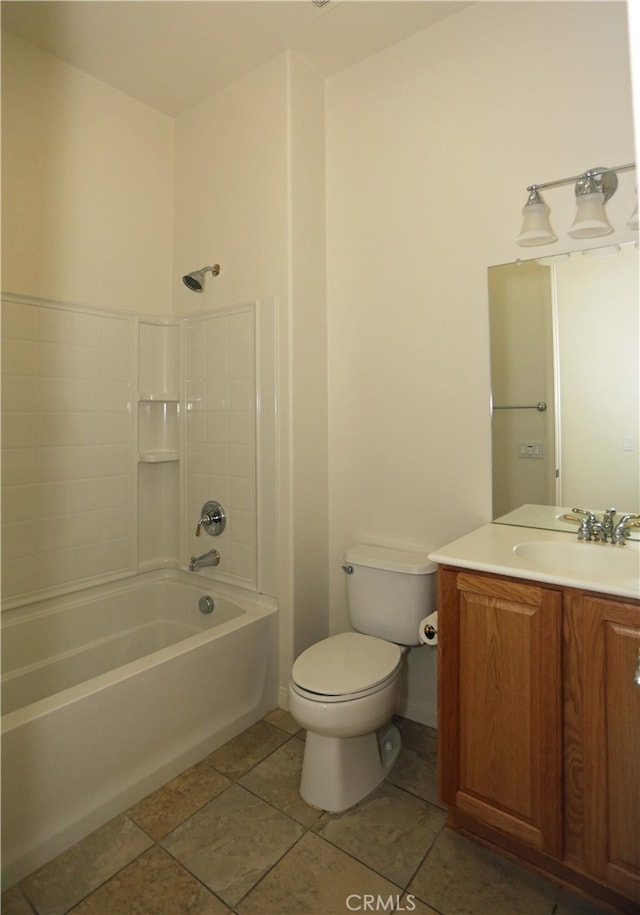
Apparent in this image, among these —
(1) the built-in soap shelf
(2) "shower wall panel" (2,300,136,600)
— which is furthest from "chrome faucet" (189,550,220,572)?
(1) the built-in soap shelf

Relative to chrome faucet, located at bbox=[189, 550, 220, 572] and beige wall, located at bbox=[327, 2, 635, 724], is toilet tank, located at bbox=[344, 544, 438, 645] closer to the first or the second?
beige wall, located at bbox=[327, 2, 635, 724]

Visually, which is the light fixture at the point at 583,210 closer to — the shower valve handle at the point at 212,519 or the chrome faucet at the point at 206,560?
the shower valve handle at the point at 212,519

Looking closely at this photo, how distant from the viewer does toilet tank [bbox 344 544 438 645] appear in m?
1.87

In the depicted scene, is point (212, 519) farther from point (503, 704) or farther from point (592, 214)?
point (592, 214)

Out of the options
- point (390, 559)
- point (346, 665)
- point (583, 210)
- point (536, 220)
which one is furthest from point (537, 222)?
point (346, 665)

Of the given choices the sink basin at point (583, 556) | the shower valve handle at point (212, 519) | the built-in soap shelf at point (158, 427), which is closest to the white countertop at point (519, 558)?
the sink basin at point (583, 556)

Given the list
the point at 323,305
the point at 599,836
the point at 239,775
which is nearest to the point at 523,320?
the point at 323,305

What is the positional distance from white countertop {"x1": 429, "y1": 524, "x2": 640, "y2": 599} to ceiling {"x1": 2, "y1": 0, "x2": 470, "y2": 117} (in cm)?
205

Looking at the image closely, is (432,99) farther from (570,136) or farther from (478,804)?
(478,804)

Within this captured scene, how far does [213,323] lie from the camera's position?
2414 mm

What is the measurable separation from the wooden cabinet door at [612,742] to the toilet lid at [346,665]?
636mm

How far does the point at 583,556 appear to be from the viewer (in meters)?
1.50

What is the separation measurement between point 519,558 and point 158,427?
76.1 inches

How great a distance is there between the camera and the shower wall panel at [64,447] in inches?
78.9
